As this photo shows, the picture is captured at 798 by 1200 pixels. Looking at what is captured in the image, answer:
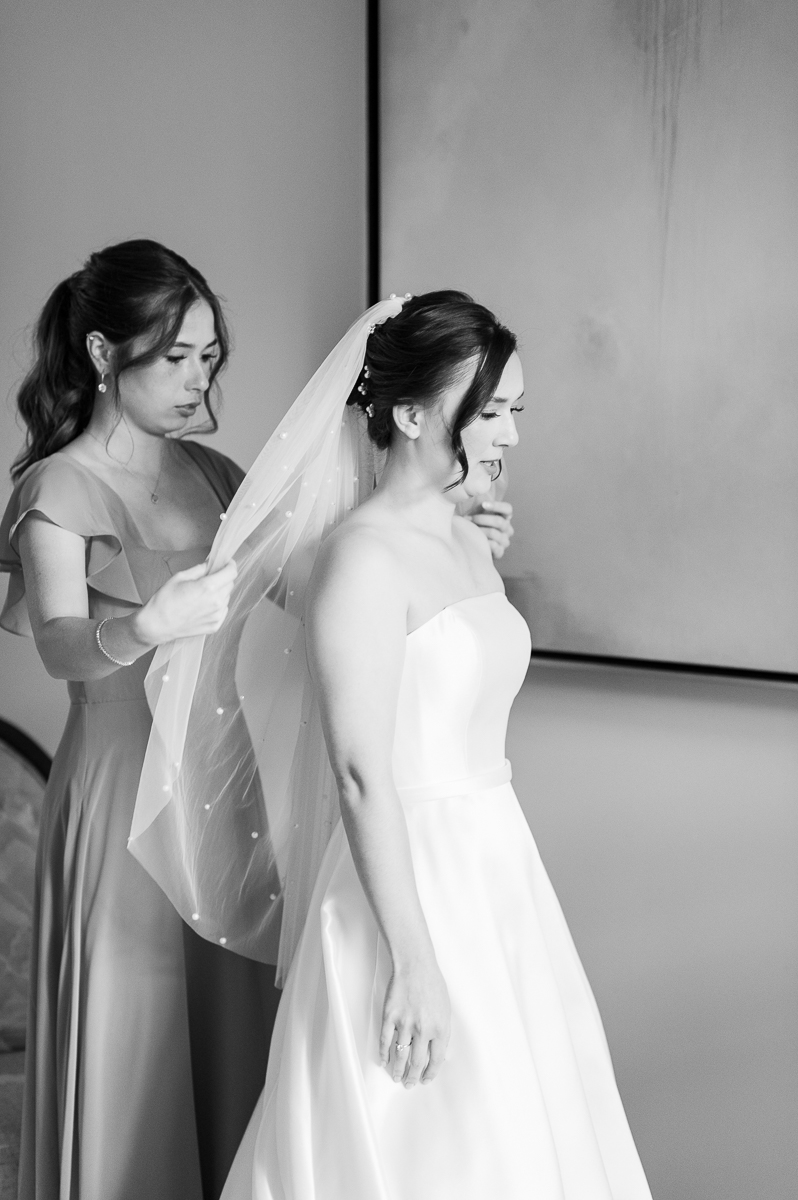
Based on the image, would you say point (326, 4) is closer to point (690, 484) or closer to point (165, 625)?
point (690, 484)

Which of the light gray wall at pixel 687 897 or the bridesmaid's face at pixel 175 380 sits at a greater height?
the bridesmaid's face at pixel 175 380

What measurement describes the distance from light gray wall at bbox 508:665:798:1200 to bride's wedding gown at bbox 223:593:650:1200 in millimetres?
432

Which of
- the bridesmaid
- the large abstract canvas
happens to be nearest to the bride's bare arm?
the bridesmaid

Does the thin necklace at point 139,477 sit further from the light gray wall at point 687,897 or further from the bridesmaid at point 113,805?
the light gray wall at point 687,897

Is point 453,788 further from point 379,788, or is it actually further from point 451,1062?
point 451,1062

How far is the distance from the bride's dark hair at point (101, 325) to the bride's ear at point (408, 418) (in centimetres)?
39

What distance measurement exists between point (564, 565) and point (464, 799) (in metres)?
0.73

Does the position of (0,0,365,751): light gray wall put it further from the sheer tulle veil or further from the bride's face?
the bride's face

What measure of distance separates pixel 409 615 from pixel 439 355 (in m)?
0.32

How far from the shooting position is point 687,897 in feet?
6.26

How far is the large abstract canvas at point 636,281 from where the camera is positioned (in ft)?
5.61

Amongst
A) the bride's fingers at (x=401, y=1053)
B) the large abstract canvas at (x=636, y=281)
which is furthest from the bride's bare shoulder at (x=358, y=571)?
the large abstract canvas at (x=636, y=281)

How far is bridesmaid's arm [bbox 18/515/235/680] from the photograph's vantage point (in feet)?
4.39

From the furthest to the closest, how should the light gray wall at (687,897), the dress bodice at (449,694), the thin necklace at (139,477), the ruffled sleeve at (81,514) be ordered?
the light gray wall at (687,897) < the thin necklace at (139,477) < the ruffled sleeve at (81,514) < the dress bodice at (449,694)
